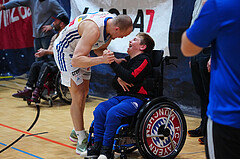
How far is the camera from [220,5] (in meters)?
1.18

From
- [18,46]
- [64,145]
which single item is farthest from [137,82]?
[18,46]

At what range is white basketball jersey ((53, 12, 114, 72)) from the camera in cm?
271

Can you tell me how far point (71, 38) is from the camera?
2.88 m

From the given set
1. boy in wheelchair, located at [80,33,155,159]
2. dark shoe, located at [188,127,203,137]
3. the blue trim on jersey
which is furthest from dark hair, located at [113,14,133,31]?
dark shoe, located at [188,127,203,137]

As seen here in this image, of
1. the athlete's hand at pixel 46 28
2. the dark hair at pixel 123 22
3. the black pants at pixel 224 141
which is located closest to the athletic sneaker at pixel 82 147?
the dark hair at pixel 123 22

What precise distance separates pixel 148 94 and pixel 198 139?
34.3 inches

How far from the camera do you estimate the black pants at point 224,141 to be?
1.24 m

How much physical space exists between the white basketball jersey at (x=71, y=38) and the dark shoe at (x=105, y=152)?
75 cm

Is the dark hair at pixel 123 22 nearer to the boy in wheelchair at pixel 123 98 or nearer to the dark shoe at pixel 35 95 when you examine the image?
the boy in wheelchair at pixel 123 98

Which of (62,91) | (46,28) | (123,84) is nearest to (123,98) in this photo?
(123,84)

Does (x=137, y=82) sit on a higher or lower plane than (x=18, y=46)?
higher

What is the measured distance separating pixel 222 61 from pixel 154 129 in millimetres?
1450

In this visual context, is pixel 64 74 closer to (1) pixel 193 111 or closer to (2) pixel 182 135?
(2) pixel 182 135

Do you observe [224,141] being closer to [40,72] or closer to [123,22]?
[123,22]
